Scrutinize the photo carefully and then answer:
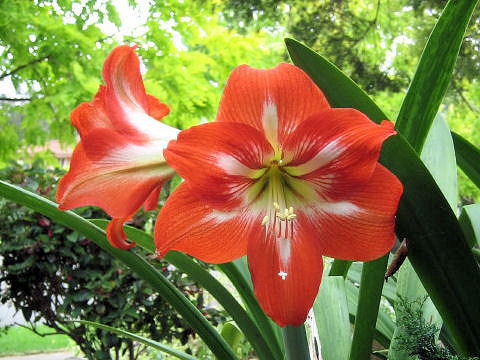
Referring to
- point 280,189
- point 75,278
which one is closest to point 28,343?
point 75,278

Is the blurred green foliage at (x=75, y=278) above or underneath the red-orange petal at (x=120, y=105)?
above

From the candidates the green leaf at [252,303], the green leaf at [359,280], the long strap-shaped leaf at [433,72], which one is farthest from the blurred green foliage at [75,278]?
the long strap-shaped leaf at [433,72]

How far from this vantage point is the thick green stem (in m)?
0.52

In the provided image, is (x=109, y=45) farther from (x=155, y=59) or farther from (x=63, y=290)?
(x=63, y=290)

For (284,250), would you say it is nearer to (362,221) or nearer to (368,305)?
(362,221)

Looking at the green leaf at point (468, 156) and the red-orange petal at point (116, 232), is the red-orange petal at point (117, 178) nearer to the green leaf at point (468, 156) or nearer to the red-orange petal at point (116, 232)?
the red-orange petal at point (116, 232)

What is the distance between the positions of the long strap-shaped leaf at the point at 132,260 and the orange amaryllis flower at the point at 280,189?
23cm

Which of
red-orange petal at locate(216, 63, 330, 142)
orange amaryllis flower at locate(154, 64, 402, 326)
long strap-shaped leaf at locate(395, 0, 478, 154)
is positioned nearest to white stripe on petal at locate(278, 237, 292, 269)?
orange amaryllis flower at locate(154, 64, 402, 326)

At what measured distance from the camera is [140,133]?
50 cm

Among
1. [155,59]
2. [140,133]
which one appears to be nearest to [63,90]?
[155,59]

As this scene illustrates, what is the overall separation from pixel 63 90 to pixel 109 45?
46 centimetres

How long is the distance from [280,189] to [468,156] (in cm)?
43

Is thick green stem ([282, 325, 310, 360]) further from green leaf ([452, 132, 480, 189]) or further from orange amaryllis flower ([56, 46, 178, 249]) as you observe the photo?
green leaf ([452, 132, 480, 189])

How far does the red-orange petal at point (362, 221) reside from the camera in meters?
0.41
